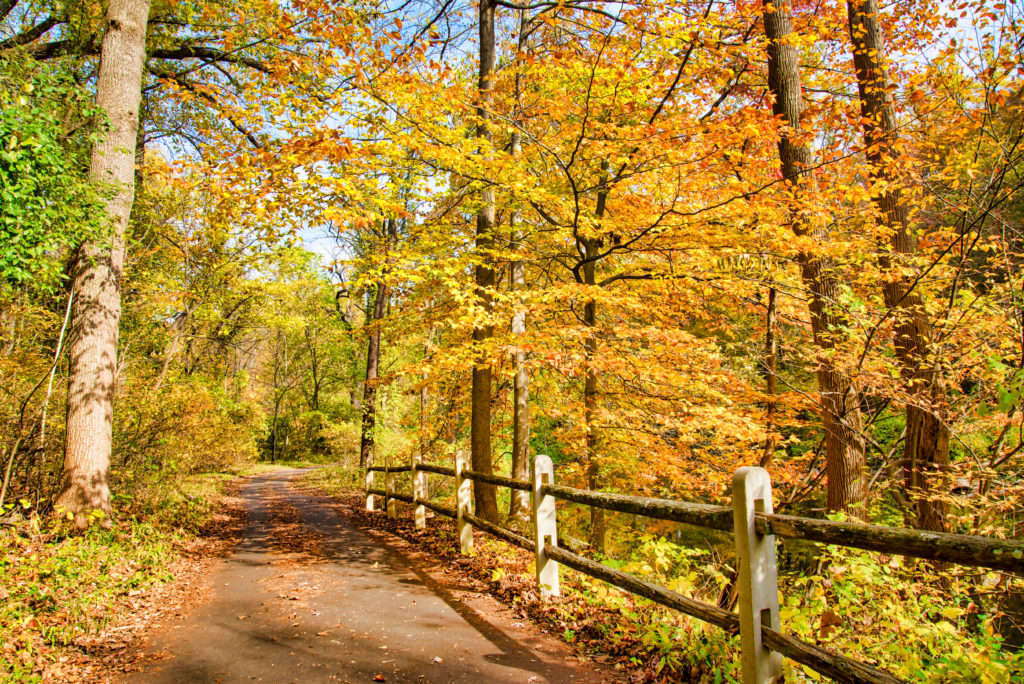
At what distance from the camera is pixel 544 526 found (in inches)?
218

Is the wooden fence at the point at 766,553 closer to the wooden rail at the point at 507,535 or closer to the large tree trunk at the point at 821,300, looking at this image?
the wooden rail at the point at 507,535

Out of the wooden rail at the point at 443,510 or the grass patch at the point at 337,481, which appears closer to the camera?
the wooden rail at the point at 443,510

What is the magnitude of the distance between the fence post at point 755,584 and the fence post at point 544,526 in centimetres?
248

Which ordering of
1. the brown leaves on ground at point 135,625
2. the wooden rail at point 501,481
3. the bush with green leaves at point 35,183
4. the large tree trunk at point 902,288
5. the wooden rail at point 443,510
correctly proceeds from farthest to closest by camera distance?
the wooden rail at point 443,510
the large tree trunk at point 902,288
the wooden rail at point 501,481
the bush with green leaves at point 35,183
the brown leaves on ground at point 135,625

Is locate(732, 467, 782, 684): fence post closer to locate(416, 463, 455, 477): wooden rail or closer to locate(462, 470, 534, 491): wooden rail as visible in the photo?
locate(462, 470, 534, 491): wooden rail

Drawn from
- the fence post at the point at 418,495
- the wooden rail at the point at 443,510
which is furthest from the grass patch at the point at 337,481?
the wooden rail at the point at 443,510

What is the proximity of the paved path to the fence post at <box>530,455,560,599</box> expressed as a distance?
0.60m

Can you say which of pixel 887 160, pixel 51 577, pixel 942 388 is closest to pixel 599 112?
pixel 887 160

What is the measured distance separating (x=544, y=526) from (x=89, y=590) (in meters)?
4.97

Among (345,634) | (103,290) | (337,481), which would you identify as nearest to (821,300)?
(345,634)

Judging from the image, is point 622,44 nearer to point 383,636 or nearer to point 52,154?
point 52,154

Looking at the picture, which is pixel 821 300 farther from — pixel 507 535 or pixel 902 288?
pixel 507 535

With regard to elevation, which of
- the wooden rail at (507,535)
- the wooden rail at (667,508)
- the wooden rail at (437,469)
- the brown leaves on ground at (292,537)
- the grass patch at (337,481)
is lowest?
the grass patch at (337,481)

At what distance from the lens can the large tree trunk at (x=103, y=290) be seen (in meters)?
7.91
